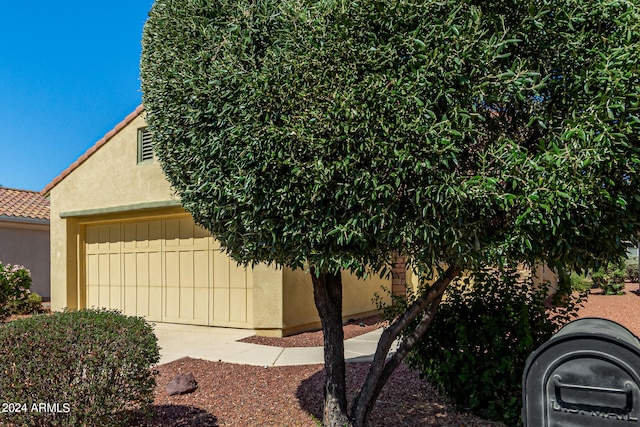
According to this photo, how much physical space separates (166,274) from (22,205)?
1106 centimetres

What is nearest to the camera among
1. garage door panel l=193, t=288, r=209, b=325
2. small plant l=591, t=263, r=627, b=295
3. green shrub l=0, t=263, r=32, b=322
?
garage door panel l=193, t=288, r=209, b=325

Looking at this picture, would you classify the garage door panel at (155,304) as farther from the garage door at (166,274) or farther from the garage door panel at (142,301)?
the garage door panel at (142,301)

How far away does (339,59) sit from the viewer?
315 centimetres

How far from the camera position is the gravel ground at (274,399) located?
4815mm

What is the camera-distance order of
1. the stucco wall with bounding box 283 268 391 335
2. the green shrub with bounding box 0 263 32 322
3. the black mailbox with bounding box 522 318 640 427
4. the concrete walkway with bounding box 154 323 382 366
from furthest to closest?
1. the green shrub with bounding box 0 263 32 322
2. the stucco wall with bounding box 283 268 391 335
3. the concrete walkway with bounding box 154 323 382 366
4. the black mailbox with bounding box 522 318 640 427

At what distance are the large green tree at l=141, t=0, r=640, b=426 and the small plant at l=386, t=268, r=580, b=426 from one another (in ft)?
4.88

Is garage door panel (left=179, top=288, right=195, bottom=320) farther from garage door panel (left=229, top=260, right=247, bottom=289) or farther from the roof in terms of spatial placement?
the roof

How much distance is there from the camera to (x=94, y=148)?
1150 centimetres

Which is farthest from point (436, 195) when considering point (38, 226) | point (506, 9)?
point (38, 226)

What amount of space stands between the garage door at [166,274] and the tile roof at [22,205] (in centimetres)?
648

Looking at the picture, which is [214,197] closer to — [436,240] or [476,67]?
[436,240]

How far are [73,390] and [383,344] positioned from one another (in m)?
2.63

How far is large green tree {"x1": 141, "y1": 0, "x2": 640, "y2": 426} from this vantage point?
2.83 meters

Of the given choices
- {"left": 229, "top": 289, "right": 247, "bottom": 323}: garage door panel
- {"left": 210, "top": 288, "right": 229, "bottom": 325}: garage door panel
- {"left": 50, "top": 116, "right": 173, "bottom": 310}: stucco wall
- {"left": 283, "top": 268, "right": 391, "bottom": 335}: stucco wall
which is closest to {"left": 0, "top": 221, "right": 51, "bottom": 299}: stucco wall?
{"left": 50, "top": 116, "right": 173, "bottom": 310}: stucco wall
